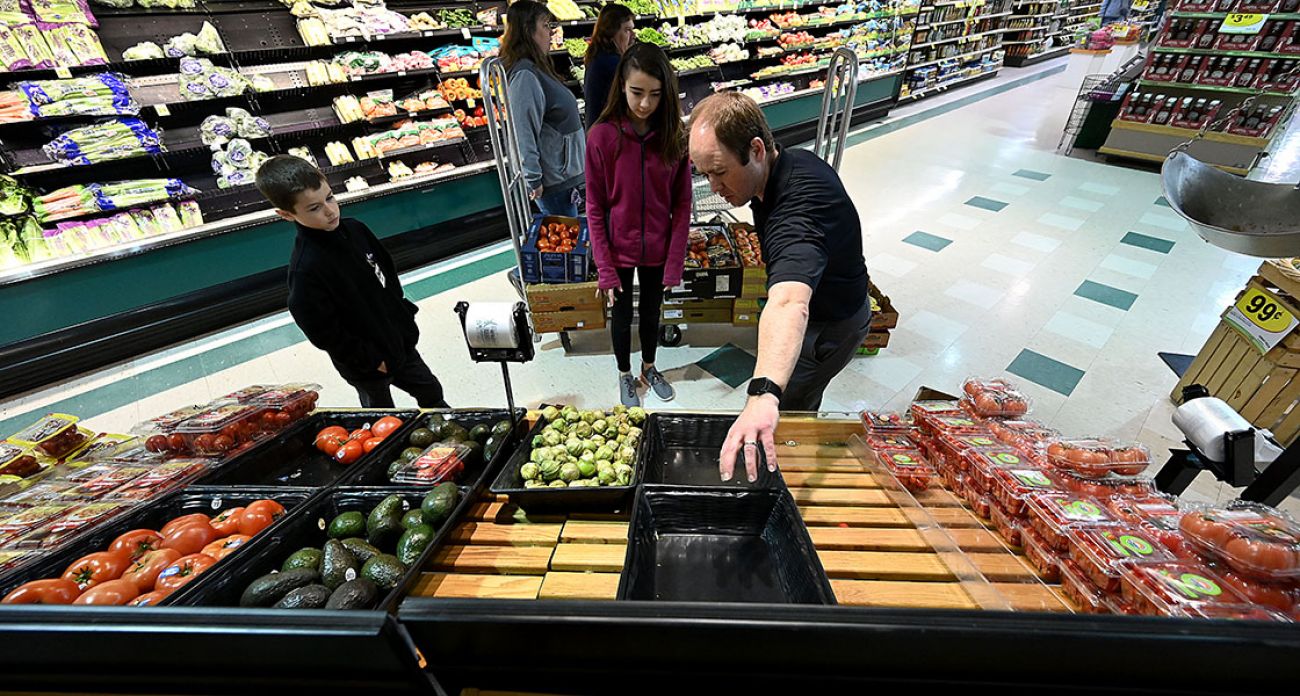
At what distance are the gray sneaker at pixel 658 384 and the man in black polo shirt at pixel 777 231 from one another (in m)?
1.42

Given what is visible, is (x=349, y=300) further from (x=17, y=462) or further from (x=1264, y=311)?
(x=1264, y=311)

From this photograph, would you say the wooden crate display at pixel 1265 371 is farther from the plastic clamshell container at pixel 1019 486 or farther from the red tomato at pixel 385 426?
the red tomato at pixel 385 426

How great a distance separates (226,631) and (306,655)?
3.7 inches

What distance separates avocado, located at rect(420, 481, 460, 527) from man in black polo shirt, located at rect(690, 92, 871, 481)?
69 centimetres

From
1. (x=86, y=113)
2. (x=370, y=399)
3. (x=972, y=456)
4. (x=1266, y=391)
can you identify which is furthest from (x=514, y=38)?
(x=1266, y=391)

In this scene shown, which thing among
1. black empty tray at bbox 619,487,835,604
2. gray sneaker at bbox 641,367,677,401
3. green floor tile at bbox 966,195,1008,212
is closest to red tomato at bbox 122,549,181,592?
black empty tray at bbox 619,487,835,604

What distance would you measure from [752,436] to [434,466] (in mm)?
918

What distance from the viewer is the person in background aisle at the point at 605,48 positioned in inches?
111

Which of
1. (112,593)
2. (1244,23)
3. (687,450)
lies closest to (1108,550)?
(687,450)

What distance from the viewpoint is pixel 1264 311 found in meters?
2.49

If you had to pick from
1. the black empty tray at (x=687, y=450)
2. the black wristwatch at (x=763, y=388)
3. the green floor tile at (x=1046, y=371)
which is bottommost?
the green floor tile at (x=1046, y=371)

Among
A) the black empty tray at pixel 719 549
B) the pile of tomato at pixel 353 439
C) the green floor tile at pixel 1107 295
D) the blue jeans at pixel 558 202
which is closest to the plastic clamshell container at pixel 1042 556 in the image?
the black empty tray at pixel 719 549

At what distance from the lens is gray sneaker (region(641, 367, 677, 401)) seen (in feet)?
10.4

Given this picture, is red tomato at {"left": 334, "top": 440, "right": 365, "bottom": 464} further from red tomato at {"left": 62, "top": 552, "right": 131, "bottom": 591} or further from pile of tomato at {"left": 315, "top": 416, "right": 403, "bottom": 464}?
red tomato at {"left": 62, "top": 552, "right": 131, "bottom": 591}
